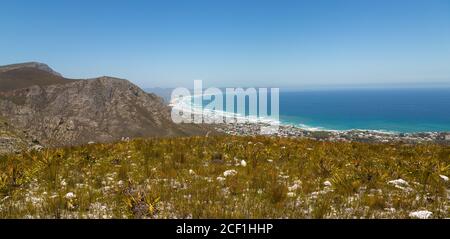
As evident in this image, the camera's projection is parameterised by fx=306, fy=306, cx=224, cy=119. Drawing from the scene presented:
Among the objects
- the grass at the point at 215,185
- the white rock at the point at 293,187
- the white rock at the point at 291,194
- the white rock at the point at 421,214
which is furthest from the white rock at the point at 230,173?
the white rock at the point at 421,214

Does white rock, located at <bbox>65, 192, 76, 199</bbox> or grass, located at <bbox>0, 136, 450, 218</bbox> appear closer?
grass, located at <bbox>0, 136, 450, 218</bbox>

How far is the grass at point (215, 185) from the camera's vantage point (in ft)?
19.5

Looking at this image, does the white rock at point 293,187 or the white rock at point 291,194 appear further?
the white rock at point 293,187

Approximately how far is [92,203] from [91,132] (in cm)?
17168

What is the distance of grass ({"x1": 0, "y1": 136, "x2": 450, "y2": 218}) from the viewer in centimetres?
594

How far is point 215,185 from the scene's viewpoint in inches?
296

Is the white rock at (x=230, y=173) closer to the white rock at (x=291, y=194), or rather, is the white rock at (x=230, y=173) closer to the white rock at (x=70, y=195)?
the white rock at (x=291, y=194)

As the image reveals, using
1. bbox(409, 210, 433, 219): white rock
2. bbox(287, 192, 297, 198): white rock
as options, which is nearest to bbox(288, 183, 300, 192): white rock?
bbox(287, 192, 297, 198): white rock

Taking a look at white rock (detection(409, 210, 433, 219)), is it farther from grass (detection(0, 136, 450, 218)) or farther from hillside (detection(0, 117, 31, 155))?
hillside (detection(0, 117, 31, 155))

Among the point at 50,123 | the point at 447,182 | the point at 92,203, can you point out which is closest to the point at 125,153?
the point at 92,203

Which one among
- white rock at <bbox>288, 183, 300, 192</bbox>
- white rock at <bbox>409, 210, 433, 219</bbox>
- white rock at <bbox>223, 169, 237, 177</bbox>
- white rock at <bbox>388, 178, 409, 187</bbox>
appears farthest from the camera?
white rock at <bbox>223, 169, 237, 177</bbox>

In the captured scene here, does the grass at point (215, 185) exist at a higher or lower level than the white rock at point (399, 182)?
higher

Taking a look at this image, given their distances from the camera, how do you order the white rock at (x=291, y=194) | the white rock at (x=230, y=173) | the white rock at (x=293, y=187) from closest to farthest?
the white rock at (x=291, y=194) → the white rock at (x=293, y=187) → the white rock at (x=230, y=173)
